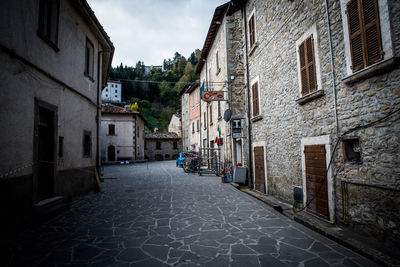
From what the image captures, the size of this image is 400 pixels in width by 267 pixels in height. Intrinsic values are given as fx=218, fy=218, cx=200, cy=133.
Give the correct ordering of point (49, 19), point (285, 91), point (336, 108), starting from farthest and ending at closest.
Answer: point (285, 91) → point (49, 19) → point (336, 108)

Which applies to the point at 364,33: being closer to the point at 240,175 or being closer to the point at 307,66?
the point at 307,66

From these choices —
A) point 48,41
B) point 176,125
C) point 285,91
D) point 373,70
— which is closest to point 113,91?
point 176,125

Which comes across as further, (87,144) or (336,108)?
(87,144)

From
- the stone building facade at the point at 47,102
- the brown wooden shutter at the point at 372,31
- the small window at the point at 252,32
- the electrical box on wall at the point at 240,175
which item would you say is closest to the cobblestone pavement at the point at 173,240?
the stone building facade at the point at 47,102

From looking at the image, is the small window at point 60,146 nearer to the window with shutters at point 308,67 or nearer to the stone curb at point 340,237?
the stone curb at point 340,237

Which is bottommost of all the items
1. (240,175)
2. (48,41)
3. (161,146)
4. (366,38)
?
(240,175)

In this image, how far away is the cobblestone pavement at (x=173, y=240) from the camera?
3277mm

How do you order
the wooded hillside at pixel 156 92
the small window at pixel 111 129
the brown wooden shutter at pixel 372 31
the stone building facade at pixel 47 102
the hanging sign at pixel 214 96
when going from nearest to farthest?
the brown wooden shutter at pixel 372 31 → the stone building facade at pixel 47 102 → the hanging sign at pixel 214 96 → the small window at pixel 111 129 → the wooded hillside at pixel 156 92

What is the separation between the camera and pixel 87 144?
28.8 ft

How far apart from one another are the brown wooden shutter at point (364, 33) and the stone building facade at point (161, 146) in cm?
3682

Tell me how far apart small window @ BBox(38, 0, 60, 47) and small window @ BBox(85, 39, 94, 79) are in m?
2.28

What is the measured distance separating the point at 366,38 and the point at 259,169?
19.2ft

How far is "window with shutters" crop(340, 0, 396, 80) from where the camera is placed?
338 centimetres

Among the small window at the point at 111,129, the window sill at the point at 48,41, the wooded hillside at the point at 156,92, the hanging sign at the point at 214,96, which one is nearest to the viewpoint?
the window sill at the point at 48,41
